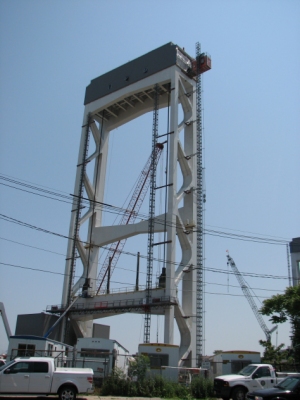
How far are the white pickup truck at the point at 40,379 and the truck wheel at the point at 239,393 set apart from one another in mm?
8063

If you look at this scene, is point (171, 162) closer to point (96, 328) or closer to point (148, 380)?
point (96, 328)

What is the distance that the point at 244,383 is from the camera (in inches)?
939

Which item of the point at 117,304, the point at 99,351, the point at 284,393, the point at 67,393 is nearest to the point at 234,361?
the point at 99,351

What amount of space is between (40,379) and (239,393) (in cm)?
1056

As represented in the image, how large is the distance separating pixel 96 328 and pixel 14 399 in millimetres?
45472

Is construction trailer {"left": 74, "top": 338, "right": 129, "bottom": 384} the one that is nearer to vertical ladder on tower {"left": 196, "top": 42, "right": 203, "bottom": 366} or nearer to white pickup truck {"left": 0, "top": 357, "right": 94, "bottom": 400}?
white pickup truck {"left": 0, "top": 357, "right": 94, "bottom": 400}

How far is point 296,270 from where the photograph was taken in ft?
270

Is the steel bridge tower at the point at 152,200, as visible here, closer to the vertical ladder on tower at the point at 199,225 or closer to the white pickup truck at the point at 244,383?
the vertical ladder on tower at the point at 199,225

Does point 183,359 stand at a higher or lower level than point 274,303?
lower

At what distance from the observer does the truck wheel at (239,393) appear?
23.5 metres

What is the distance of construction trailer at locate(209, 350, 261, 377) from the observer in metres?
32.4

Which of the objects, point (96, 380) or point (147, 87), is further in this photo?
point (147, 87)

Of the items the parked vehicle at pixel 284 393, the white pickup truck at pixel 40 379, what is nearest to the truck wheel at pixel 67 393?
the white pickup truck at pixel 40 379

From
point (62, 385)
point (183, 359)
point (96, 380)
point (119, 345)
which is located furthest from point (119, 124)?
point (62, 385)
